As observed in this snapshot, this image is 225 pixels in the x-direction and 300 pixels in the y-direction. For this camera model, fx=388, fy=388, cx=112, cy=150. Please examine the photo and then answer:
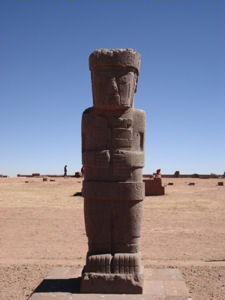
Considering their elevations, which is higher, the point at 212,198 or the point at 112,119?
the point at 112,119

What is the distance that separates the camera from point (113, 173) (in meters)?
6.27

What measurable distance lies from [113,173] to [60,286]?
2076 mm

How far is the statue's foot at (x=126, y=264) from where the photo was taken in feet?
19.9

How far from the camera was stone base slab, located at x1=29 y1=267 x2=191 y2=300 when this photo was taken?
584 cm

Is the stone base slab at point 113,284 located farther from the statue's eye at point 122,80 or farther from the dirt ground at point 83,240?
the statue's eye at point 122,80

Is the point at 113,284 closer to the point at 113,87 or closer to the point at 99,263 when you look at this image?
the point at 99,263

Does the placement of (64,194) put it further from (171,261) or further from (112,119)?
(112,119)

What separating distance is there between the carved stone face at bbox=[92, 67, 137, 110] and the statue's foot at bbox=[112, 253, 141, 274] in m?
2.39

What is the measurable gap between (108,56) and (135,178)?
6.58ft

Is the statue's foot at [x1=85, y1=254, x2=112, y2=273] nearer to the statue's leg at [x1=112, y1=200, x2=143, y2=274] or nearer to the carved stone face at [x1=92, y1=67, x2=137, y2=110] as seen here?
the statue's leg at [x1=112, y1=200, x2=143, y2=274]

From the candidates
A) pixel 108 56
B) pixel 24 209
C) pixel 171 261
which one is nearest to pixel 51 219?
pixel 24 209

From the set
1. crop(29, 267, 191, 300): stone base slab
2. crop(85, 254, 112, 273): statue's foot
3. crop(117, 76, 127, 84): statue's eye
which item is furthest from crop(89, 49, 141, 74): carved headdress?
crop(29, 267, 191, 300): stone base slab

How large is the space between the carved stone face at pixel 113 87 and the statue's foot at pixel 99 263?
2.38 metres

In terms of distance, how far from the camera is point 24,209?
688 inches
